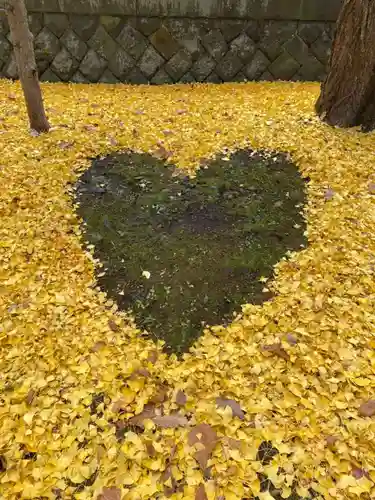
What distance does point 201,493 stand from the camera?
8.52 feet

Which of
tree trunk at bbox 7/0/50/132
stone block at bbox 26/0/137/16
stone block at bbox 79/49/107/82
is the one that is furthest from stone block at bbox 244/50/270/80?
tree trunk at bbox 7/0/50/132

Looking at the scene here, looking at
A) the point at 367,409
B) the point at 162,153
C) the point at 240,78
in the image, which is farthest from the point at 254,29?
the point at 367,409

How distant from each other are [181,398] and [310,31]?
7084mm

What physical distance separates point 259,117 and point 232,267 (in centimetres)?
325

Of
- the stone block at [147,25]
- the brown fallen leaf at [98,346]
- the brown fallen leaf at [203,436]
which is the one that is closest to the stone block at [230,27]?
the stone block at [147,25]

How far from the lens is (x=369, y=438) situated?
2838 mm

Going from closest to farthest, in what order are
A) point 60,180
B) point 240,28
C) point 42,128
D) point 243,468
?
point 243,468 → point 60,180 → point 42,128 → point 240,28

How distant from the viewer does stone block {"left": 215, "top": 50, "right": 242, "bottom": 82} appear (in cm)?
761

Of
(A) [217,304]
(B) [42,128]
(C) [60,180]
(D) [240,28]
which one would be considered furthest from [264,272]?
(D) [240,28]

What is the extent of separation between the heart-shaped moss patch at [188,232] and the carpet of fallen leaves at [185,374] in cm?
18

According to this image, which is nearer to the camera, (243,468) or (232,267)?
(243,468)

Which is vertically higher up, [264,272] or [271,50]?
[271,50]

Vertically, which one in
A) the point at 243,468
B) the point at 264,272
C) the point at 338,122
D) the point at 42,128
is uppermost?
the point at 338,122

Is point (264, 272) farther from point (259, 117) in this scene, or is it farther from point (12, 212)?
point (259, 117)
